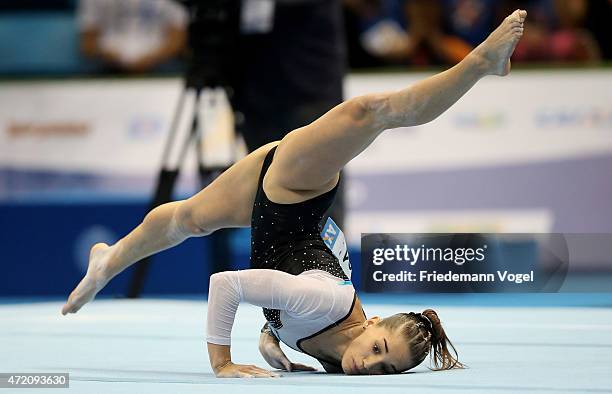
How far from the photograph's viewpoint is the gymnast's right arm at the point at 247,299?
11.2 feet

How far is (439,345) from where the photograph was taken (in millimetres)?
3580

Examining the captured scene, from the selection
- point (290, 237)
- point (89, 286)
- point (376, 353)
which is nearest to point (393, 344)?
point (376, 353)

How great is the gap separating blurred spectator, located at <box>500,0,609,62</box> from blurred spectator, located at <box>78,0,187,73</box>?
2499 mm

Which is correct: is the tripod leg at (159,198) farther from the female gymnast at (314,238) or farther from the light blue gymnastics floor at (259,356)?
the female gymnast at (314,238)

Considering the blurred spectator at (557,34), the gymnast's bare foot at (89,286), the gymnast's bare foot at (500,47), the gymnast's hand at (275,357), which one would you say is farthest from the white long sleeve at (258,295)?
the blurred spectator at (557,34)

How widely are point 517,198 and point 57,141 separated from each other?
11.1 feet

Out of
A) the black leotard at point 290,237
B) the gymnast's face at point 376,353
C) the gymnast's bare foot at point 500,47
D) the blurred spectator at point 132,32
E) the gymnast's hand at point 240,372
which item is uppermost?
the gymnast's bare foot at point 500,47

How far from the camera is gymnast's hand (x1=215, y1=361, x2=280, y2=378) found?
133 inches

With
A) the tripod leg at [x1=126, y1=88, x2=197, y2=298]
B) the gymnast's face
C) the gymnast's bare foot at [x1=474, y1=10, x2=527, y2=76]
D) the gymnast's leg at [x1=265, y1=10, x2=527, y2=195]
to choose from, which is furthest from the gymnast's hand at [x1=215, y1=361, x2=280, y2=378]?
the tripod leg at [x1=126, y1=88, x2=197, y2=298]

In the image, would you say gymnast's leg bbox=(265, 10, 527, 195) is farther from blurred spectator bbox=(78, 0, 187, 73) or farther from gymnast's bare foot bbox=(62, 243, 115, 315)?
blurred spectator bbox=(78, 0, 187, 73)

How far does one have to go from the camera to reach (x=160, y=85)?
7.90 meters

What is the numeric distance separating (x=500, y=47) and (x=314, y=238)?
977mm

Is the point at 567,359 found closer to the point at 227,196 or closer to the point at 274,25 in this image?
the point at 227,196

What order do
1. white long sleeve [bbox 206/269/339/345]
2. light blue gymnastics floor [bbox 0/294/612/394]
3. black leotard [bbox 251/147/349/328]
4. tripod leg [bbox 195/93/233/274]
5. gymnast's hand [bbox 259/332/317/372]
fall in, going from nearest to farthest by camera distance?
light blue gymnastics floor [bbox 0/294/612/394]
white long sleeve [bbox 206/269/339/345]
black leotard [bbox 251/147/349/328]
gymnast's hand [bbox 259/332/317/372]
tripod leg [bbox 195/93/233/274]
